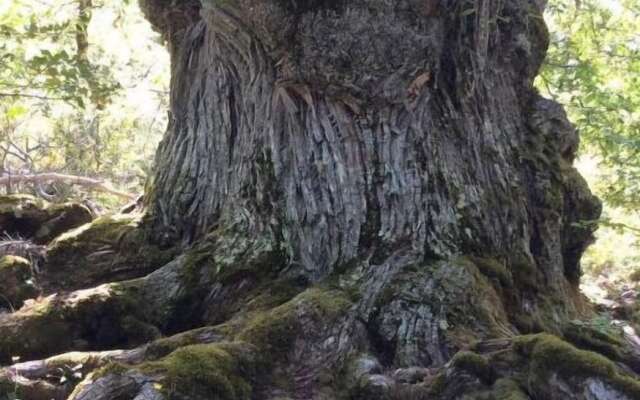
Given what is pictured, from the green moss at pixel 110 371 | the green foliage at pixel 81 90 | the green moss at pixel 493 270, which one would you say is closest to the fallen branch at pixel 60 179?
the green foliage at pixel 81 90

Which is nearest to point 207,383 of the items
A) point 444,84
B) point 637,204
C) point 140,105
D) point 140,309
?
point 140,309

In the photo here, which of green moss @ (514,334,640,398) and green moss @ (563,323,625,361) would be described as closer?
green moss @ (514,334,640,398)

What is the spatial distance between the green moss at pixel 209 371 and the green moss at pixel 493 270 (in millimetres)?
1771

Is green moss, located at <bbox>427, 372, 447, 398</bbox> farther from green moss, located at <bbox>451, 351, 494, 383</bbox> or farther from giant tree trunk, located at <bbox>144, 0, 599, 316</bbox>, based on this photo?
giant tree trunk, located at <bbox>144, 0, 599, 316</bbox>

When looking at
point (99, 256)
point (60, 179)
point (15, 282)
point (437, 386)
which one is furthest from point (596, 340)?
point (60, 179)

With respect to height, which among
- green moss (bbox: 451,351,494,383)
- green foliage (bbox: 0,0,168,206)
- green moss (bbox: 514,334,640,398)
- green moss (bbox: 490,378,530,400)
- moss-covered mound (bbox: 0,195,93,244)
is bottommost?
green moss (bbox: 490,378,530,400)

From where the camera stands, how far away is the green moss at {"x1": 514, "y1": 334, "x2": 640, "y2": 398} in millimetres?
3395

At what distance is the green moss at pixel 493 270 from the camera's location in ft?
15.8

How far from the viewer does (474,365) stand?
372 centimetres

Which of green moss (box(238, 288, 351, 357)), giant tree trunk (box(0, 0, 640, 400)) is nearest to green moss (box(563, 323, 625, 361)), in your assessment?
giant tree trunk (box(0, 0, 640, 400))

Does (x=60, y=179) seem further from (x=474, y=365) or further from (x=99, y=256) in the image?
(x=474, y=365)

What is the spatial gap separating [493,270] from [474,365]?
1224 millimetres

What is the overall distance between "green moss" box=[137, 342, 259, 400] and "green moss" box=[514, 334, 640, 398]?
58.8 inches

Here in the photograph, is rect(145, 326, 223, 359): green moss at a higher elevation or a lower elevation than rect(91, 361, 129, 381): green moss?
higher
